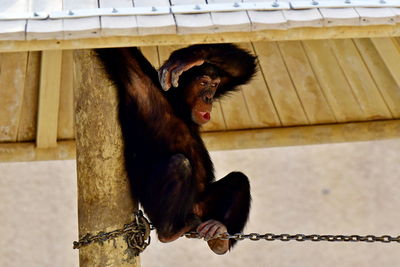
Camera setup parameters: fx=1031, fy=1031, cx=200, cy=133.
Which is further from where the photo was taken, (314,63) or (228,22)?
(314,63)

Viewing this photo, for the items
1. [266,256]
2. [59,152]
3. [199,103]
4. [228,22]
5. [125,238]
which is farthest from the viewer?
[266,256]

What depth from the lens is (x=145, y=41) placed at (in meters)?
4.91

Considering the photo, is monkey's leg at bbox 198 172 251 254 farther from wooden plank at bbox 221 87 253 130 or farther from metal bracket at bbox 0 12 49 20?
metal bracket at bbox 0 12 49 20

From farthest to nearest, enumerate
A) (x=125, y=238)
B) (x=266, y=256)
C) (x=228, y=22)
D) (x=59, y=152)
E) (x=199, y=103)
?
(x=266, y=256), (x=59, y=152), (x=199, y=103), (x=125, y=238), (x=228, y=22)

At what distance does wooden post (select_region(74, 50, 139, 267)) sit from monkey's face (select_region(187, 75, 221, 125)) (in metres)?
0.71

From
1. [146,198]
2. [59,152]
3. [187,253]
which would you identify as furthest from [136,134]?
[187,253]

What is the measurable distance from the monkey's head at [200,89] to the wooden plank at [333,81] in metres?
1.47

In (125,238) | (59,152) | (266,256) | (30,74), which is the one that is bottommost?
(125,238)

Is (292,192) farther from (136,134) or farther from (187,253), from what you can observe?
(136,134)

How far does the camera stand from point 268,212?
13.4 m

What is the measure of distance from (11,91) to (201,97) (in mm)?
1967

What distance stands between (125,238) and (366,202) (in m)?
8.42

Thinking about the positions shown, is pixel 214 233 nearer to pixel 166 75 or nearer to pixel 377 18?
pixel 166 75

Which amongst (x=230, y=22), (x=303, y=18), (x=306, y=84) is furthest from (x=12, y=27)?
(x=306, y=84)
